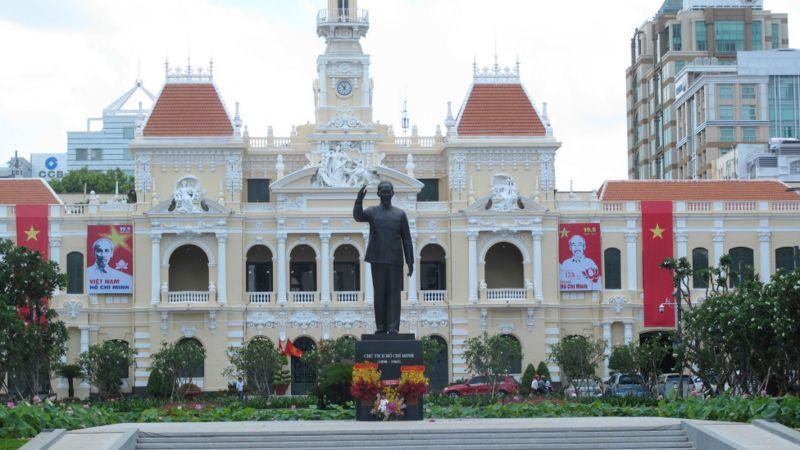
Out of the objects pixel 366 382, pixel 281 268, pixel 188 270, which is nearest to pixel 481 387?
pixel 281 268

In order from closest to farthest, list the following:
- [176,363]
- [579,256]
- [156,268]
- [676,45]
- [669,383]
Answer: [176,363]
[669,383]
[156,268]
[579,256]
[676,45]

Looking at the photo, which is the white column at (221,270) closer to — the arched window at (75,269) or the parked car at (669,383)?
the arched window at (75,269)

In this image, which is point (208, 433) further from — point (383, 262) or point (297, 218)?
point (297, 218)

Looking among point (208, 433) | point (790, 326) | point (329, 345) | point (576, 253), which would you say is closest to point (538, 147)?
point (576, 253)

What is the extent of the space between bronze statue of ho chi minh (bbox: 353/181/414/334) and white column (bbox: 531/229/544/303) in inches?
1663

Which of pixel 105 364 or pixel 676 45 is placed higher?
pixel 676 45

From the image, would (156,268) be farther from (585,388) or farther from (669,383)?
(669,383)

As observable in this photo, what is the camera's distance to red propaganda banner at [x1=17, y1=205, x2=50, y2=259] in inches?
3334

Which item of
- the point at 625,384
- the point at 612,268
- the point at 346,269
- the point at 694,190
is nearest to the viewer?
the point at 625,384

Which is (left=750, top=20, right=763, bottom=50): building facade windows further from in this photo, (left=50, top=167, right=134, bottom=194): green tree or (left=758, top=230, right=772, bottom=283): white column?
(left=758, top=230, right=772, bottom=283): white column

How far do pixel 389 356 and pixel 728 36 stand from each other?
329 feet

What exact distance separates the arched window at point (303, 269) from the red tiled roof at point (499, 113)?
391 inches

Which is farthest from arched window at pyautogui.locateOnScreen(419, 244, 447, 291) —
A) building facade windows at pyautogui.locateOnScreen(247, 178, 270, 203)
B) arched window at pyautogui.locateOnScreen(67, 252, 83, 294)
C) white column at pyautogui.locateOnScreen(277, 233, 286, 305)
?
arched window at pyautogui.locateOnScreen(67, 252, 83, 294)

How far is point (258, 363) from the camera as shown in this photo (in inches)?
2943
